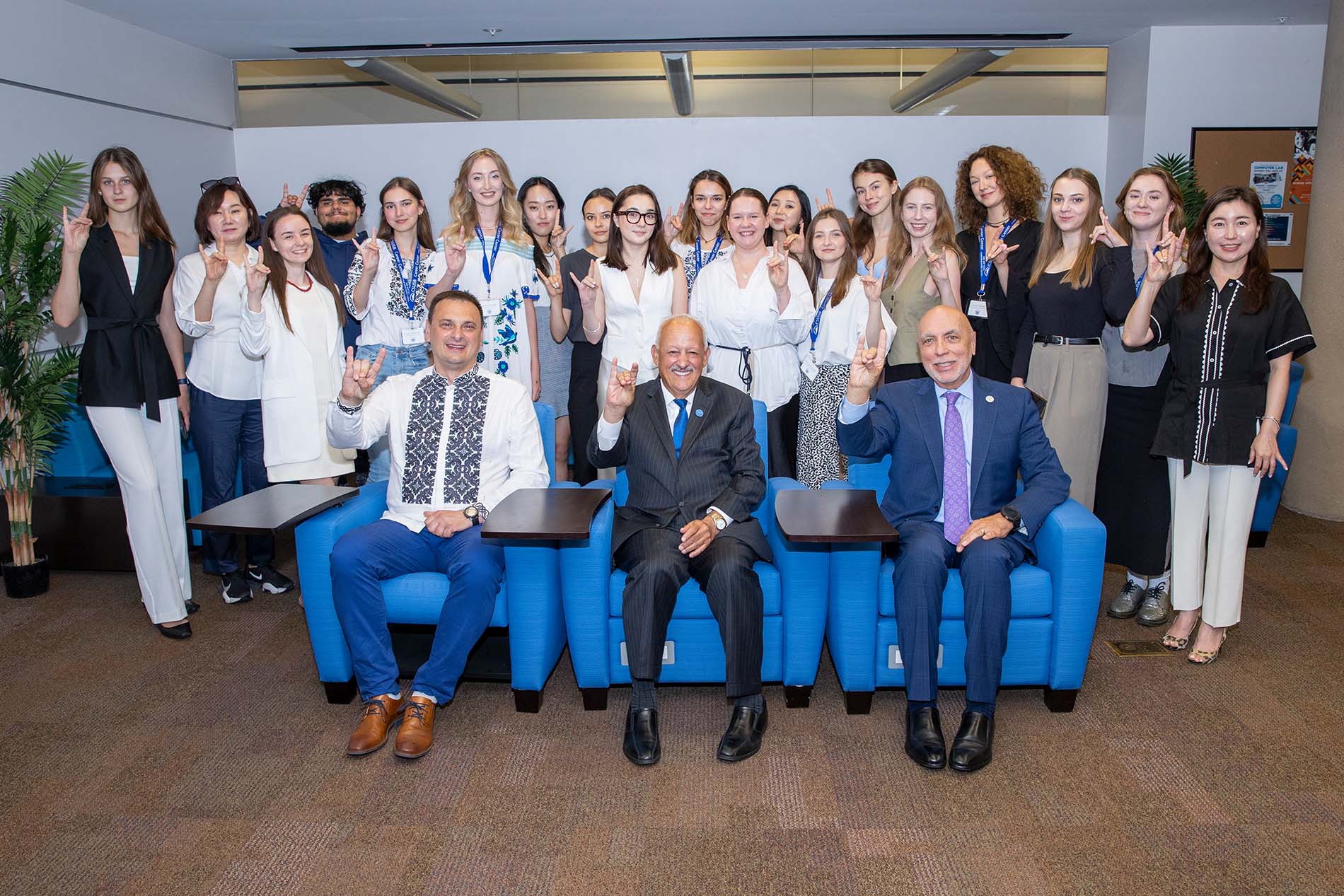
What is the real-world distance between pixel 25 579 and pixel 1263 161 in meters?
7.60

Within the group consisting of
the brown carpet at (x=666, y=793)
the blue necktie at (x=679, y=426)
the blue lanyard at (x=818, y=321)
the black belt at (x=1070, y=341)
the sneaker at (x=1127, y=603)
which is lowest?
the brown carpet at (x=666, y=793)

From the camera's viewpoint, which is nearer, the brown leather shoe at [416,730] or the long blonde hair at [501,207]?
the brown leather shoe at [416,730]

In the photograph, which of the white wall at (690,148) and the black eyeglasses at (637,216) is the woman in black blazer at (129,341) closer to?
the black eyeglasses at (637,216)

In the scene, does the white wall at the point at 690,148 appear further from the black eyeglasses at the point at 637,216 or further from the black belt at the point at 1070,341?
the black belt at the point at 1070,341

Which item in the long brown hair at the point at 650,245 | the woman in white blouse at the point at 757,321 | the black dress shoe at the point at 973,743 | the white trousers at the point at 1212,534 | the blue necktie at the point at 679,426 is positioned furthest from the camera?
the long brown hair at the point at 650,245

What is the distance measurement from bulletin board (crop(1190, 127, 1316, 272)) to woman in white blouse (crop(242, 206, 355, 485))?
5.56 m

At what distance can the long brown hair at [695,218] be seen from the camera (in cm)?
445

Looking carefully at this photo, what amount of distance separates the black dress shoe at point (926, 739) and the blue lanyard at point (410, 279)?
272 centimetres

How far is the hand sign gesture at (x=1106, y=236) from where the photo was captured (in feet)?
12.3

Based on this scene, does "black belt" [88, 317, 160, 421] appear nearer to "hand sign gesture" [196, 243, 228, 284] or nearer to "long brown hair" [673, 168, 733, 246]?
"hand sign gesture" [196, 243, 228, 284]

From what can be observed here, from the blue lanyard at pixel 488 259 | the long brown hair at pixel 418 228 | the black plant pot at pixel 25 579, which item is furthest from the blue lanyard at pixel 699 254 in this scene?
the black plant pot at pixel 25 579

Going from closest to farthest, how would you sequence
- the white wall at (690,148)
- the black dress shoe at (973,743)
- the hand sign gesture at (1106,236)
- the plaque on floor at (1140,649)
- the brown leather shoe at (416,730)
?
Answer: the black dress shoe at (973,743) → the brown leather shoe at (416,730) → the plaque on floor at (1140,649) → the hand sign gesture at (1106,236) → the white wall at (690,148)

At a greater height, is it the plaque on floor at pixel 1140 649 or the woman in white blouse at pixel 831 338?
the woman in white blouse at pixel 831 338

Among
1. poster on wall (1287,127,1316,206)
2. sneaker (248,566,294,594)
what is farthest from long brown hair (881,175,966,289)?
poster on wall (1287,127,1316,206)
